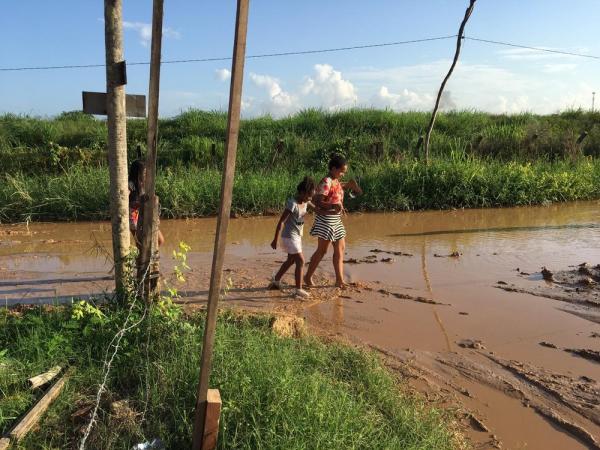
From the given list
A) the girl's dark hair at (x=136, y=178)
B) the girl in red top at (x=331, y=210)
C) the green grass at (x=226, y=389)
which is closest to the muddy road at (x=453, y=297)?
the girl in red top at (x=331, y=210)

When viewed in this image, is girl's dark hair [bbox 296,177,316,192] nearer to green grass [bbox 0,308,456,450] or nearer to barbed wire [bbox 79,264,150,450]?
green grass [bbox 0,308,456,450]

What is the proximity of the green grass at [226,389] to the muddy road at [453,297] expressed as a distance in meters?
0.57

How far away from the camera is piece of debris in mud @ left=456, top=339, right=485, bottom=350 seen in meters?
4.66

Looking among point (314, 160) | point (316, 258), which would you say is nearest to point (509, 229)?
point (316, 258)

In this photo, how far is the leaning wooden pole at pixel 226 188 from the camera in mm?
2232

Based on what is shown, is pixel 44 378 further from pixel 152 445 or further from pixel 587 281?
pixel 587 281

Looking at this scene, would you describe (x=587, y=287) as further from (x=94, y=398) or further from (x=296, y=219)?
(x=94, y=398)

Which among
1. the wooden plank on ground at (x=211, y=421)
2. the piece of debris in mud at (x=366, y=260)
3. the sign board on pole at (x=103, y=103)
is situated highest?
the sign board on pole at (x=103, y=103)

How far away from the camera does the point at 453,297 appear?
20.0 feet

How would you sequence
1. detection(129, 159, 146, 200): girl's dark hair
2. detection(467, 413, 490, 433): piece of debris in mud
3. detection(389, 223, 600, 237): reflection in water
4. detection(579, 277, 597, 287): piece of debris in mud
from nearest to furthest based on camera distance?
detection(467, 413, 490, 433): piece of debris in mud, detection(129, 159, 146, 200): girl's dark hair, detection(579, 277, 597, 287): piece of debris in mud, detection(389, 223, 600, 237): reflection in water

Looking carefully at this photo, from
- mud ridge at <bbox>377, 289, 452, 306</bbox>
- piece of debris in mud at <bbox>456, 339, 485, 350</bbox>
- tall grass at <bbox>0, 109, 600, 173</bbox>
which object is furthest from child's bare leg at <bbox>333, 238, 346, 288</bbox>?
tall grass at <bbox>0, 109, 600, 173</bbox>

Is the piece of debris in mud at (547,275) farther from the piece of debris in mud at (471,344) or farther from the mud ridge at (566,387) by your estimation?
the mud ridge at (566,387)

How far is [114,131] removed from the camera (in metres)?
4.07

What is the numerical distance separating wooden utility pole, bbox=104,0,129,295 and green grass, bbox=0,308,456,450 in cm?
58
